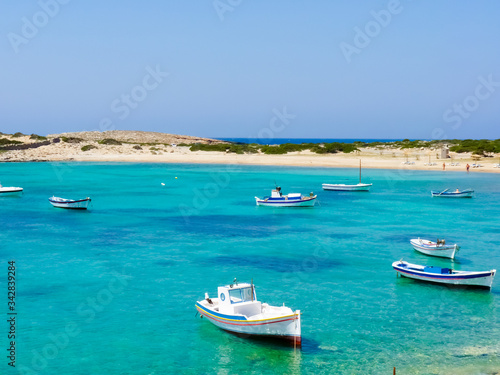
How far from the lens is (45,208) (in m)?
62.1

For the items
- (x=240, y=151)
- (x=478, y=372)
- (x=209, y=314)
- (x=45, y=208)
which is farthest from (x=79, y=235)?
(x=240, y=151)

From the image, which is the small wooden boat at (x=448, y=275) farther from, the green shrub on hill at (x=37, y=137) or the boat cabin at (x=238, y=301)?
the green shrub on hill at (x=37, y=137)

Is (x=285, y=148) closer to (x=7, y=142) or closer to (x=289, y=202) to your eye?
(x=7, y=142)

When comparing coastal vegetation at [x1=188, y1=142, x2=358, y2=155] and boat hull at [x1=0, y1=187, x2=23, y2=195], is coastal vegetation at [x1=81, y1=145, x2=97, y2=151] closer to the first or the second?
coastal vegetation at [x1=188, y1=142, x2=358, y2=155]

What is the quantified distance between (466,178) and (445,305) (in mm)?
74724

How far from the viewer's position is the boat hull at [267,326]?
70.5 feet

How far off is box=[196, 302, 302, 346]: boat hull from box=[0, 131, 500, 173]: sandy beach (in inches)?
3733

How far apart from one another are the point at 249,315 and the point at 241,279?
8810 millimetres

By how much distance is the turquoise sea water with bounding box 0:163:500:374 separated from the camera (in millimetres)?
21719

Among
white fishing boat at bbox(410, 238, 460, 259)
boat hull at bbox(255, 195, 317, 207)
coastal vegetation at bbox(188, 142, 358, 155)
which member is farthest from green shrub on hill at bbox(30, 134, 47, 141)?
white fishing boat at bbox(410, 238, 460, 259)

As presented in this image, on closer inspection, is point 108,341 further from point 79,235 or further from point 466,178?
point 466,178

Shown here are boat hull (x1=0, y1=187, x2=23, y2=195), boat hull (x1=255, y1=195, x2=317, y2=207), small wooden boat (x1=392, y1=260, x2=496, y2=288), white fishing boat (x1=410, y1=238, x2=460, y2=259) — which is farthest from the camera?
boat hull (x1=0, y1=187, x2=23, y2=195)

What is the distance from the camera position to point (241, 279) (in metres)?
32.1

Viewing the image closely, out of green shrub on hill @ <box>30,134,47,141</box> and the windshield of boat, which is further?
green shrub on hill @ <box>30,134,47,141</box>
